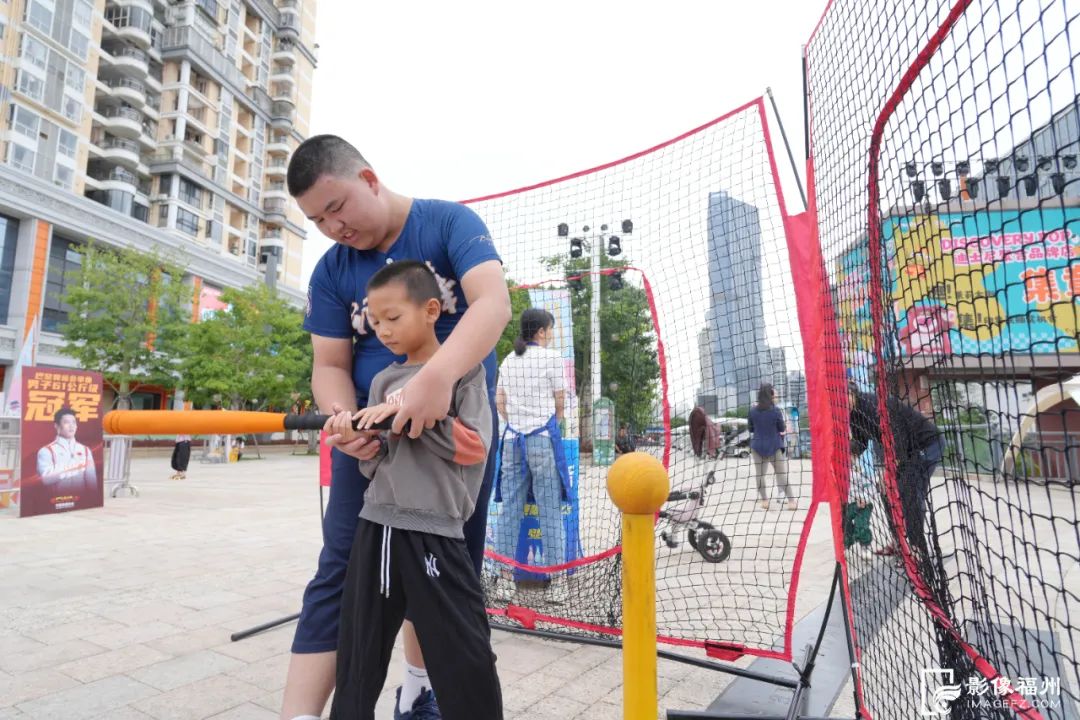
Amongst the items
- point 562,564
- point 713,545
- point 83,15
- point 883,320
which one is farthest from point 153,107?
point 883,320

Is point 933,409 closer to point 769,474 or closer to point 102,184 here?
point 769,474

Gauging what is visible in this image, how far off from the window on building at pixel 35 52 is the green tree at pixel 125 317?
10387 mm

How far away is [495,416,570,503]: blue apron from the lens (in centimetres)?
376

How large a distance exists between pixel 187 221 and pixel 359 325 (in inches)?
1456

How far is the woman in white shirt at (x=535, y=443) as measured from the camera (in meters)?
3.74

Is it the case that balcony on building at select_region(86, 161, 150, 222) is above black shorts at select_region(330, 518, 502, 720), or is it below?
above

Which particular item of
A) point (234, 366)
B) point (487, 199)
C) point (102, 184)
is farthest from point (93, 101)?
point (487, 199)

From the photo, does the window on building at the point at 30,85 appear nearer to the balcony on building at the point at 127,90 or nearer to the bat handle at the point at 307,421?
the balcony on building at the point at 127,90

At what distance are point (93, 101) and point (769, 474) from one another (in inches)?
1423

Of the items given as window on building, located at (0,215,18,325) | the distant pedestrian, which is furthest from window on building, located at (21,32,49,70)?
the distant pedestrian

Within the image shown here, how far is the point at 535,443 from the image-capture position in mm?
3762

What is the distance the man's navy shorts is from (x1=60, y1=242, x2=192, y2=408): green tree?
22.0m

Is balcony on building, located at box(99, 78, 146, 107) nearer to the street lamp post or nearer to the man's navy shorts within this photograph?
the street lamp post
